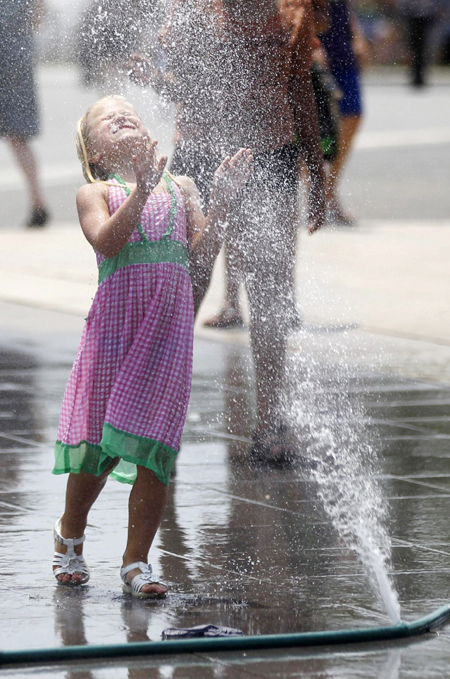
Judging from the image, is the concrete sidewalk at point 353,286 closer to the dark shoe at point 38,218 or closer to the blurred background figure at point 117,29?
the dark shoe at point 38,218

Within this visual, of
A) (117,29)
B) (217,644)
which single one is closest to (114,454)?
(217,644)

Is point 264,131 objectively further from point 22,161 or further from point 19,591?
point 22,161

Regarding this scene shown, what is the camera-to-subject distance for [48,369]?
6.98 m

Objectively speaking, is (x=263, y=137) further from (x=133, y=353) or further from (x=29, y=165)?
(x=29, y=165)

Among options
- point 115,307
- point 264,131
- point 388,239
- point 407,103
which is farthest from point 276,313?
point 407,103

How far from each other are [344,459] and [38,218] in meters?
7.45

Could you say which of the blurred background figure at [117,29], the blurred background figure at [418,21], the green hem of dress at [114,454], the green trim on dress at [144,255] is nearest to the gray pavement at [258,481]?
the green hem of dress at [114,454]

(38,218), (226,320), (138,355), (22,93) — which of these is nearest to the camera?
(138,355)

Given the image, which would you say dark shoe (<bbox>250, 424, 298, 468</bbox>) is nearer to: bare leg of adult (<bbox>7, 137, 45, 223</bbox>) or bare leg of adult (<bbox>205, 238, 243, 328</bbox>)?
bare leg of adult (<bbox>205, 238, 243, 328</bbox>)

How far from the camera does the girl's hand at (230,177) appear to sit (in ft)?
12.8

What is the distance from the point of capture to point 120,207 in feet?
12.1

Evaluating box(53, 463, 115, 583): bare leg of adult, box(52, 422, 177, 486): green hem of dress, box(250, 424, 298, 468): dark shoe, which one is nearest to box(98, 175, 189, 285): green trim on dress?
box(52, 422, 177, 486): green hem of dress

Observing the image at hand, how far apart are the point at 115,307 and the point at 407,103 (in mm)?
27176

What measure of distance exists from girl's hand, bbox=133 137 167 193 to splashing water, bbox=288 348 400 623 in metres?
1.22
